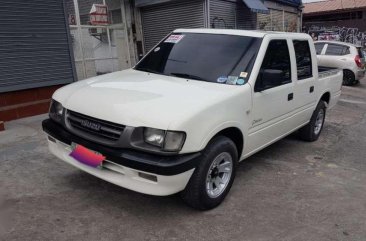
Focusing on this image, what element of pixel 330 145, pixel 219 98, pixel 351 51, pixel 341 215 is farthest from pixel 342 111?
pixel 219 98

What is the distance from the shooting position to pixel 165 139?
2986 millimetres

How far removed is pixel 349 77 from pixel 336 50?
113 cm

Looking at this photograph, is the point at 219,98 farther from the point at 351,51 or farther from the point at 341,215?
the point at 351,51

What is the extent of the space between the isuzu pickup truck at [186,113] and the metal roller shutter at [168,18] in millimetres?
7007

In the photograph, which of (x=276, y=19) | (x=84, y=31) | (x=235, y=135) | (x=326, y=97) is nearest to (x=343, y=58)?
(x=276, y=19)

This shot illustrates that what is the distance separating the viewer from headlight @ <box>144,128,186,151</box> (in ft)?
9.80

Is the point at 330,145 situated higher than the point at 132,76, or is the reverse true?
the point at 132,76

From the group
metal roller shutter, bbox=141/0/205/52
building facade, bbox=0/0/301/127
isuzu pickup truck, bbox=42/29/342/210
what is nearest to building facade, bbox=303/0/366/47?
building facade, bbox=0/0/301/127

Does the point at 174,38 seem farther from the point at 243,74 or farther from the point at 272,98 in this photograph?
the point at 272,98

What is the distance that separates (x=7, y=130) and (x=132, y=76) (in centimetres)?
327

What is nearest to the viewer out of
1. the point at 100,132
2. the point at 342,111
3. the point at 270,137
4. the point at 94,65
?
the point at 100,132

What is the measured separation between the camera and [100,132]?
3.26 meters

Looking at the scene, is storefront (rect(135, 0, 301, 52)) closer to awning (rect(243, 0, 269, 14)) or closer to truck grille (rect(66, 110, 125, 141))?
awning (rect(243, 0, 269, 14))

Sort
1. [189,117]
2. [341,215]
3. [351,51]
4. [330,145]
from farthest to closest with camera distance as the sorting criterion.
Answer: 1. [351,51]
2. [330,145]
3. [341,215]
4. [189,117]
